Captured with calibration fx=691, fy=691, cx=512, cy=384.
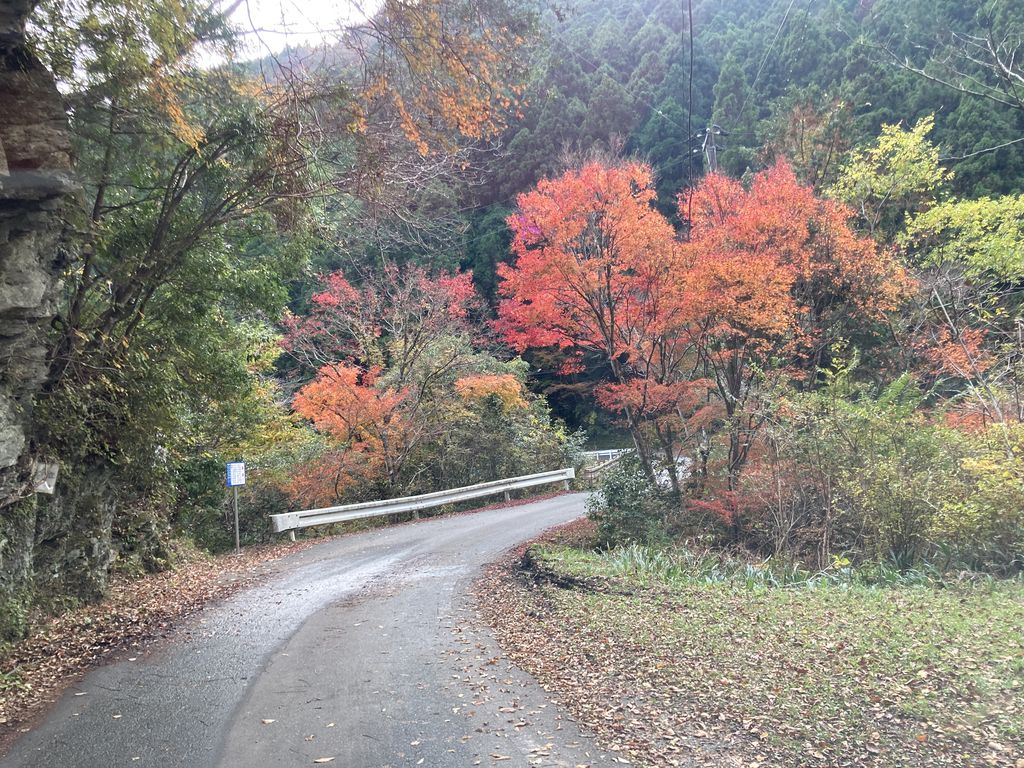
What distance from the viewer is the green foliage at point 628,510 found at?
545 inches

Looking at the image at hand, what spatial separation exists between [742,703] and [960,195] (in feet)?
77.1

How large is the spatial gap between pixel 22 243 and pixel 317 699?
205 inches

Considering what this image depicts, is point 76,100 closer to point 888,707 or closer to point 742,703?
point 742,703

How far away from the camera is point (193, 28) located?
6766mm

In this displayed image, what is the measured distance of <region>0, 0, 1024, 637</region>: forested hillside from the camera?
24.3 ft

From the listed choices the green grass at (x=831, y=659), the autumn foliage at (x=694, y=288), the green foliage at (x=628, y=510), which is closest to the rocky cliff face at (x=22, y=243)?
the green grass at (x=831, y=659)

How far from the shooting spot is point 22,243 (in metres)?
6.75

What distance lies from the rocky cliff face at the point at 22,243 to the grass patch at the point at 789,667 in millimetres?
5180

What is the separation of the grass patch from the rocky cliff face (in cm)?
518

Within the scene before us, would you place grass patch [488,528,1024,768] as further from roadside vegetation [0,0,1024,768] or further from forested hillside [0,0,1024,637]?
forested hillside [0,0,1024,637]

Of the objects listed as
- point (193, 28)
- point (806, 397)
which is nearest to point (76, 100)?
point (193, 28)

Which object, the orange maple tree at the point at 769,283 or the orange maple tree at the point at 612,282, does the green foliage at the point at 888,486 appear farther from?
the orange maple tree at the point at 612,282

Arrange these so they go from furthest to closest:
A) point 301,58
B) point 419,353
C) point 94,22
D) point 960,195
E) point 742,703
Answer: point 960,195 < point 419,353 < point 301,58 < point 94,22 < point 742,703

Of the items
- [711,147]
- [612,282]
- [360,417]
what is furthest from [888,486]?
[711,147]
